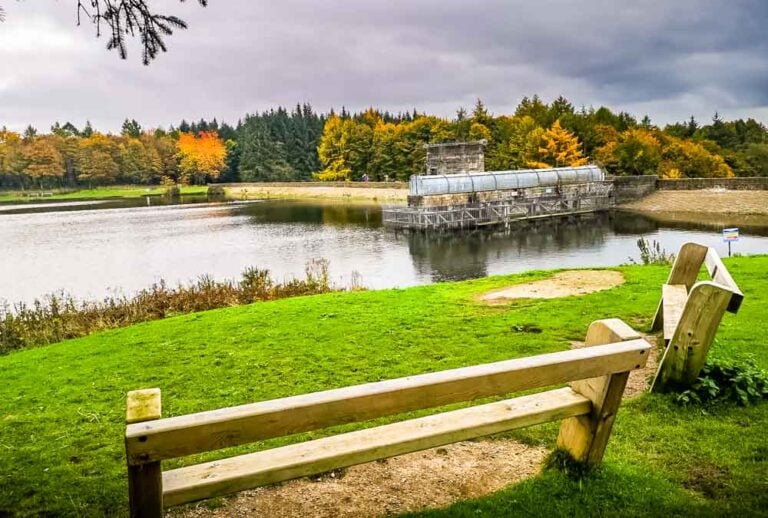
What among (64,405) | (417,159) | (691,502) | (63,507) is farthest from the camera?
(417,159)

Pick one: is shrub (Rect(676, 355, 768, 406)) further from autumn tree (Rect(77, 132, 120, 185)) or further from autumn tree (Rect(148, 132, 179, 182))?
autumn tree (Rect(77, 132, 120, 185))

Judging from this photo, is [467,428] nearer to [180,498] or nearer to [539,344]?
[180,498]

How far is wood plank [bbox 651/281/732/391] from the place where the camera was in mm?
4160

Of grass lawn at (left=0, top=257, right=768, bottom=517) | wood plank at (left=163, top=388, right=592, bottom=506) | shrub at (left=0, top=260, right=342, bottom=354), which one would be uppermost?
Result: wood plank at (left=163, top=388, right=592, bottom=506)

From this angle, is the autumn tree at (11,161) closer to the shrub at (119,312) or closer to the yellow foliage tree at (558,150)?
the yellow foliage tree at (558,150)

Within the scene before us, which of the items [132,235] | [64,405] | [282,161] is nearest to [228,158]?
[282,161]

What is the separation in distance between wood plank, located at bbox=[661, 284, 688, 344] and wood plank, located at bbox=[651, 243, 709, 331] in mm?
144

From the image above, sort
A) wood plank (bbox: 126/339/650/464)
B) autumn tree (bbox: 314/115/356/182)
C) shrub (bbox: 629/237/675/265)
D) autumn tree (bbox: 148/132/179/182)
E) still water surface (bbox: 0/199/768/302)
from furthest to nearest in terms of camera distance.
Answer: autumn tree (bbox: 148/132/179/182) < autumn tree (bbox: 314/115/356/182) < still water surface (bbox: 0/199/768/302) < shrub (bbox: 629/237/675/265) < wood plank (bbox: 126/339/650/464)

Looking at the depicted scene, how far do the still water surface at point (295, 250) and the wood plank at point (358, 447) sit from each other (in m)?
14.4

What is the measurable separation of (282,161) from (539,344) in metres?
88.6

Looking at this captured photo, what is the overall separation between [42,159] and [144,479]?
106 meters

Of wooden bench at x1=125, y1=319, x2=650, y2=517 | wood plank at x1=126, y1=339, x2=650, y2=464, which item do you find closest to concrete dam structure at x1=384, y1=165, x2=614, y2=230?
wooden bench at x1=125, y1=319, x2=650, y2=517

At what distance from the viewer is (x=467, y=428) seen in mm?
2891

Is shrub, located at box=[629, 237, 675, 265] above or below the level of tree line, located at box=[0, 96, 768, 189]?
below
